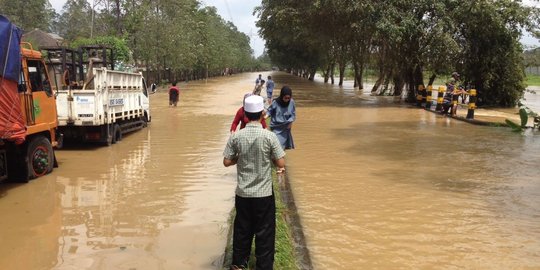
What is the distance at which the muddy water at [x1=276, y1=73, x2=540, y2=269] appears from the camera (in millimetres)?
5270

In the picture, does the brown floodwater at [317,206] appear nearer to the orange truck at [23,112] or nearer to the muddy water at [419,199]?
the muddy water at [419,199]

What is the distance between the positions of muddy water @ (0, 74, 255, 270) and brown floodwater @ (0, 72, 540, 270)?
0.06 ft

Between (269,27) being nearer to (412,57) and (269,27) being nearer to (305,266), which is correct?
(412,57)

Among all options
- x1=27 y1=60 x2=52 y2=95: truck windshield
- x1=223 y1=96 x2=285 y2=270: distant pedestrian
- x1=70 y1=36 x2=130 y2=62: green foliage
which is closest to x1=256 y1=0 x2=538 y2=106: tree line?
x1=70 y1=36 x2=130 y2=62: green foliage

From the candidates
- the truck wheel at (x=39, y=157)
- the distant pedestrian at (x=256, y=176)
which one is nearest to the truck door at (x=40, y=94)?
the truck wheel at (x=39, y=157)

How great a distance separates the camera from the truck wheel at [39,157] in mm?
8562

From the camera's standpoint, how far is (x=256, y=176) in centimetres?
411

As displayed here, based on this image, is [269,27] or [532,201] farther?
[269,27]

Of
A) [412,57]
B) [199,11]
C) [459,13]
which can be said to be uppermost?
[199,11]

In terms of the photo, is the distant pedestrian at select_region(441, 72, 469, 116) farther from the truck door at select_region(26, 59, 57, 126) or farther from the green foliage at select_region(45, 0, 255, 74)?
the green foliage at select_region(45, 0, 255, 74)

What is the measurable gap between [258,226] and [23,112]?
5.92 metres

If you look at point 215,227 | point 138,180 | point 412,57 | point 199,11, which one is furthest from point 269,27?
point 199,11

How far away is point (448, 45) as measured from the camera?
21.3 m

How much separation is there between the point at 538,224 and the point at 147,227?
485 cm
